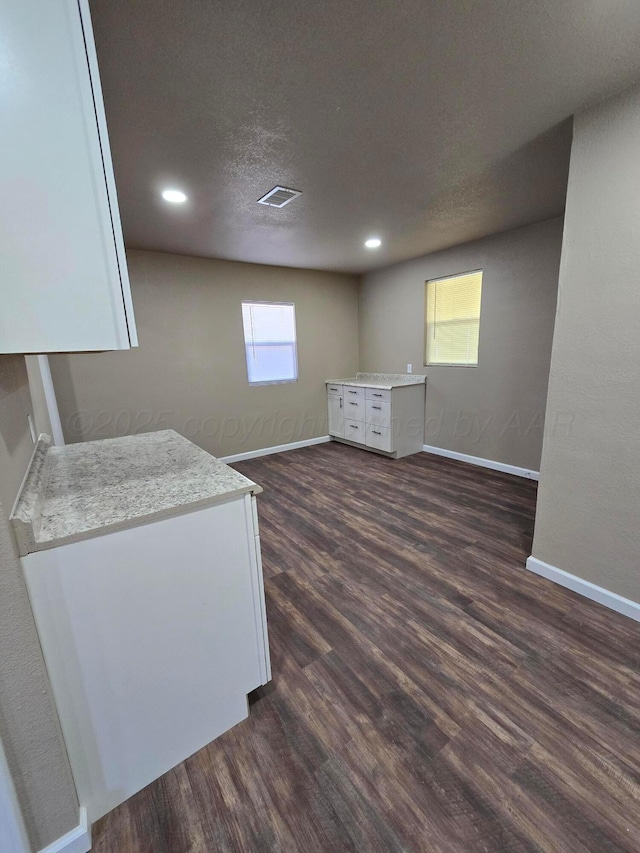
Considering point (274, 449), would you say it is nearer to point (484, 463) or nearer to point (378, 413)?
point (378, 413)

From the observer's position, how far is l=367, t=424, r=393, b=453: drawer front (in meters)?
4.48

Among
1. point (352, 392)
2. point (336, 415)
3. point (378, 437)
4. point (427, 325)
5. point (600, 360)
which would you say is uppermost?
point (427, 325)

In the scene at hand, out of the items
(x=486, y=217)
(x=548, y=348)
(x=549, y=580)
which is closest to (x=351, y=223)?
(x=486, y=217)

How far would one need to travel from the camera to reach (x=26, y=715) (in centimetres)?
91

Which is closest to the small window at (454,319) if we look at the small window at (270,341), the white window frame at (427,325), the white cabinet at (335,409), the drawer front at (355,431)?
the white window frame at (427,325)

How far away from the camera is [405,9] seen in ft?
3.75

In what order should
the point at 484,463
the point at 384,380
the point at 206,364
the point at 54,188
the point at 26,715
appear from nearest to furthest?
the point at 54,188, the point at 26,715, the point at 484,463, the point at 206,364, the point at 384,380

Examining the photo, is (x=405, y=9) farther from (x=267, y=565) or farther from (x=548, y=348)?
(x=548, y=348)

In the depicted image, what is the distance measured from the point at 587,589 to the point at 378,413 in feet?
9.41

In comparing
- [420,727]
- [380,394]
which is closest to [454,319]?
[380,394]

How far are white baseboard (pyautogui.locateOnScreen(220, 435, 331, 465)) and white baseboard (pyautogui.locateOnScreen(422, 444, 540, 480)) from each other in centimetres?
155

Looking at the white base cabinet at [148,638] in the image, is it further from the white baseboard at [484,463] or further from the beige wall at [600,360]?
the white baseboard at [484,463]

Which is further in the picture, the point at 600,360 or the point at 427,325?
the point at 427,325

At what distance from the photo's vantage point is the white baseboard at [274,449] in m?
4.63
